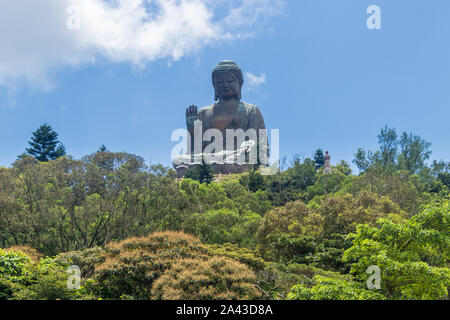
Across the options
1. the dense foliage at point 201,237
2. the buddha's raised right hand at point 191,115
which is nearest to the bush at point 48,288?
the dense foliage at point 201,237

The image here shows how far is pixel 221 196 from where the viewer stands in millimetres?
20328

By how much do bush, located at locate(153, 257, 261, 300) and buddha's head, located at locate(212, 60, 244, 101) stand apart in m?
27.1

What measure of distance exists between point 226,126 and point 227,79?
12.6ft

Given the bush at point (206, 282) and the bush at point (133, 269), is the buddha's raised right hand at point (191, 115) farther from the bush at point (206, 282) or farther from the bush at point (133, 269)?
the bush at point (206, 282)

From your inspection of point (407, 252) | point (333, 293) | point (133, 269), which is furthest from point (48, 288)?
point (407, 252)

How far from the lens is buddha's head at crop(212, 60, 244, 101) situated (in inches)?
1410

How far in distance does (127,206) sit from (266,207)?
788 centimetres

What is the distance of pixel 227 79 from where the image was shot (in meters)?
35.9

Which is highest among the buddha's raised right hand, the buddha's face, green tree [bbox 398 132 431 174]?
the buddha's face

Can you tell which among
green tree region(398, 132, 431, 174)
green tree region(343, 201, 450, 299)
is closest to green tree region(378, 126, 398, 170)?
green tree region(398, 132, 431, 174)

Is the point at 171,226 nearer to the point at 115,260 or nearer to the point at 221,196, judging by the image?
the point at 221,196

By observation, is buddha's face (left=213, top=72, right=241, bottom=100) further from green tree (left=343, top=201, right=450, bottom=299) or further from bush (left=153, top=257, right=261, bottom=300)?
green tree (left=343, top=201, right=450, bottom=299)

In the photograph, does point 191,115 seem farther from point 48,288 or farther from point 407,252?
point 407,252

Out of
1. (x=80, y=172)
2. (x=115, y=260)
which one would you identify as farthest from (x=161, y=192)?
(x=115, y=260)
